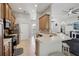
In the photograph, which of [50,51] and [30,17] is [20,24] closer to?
[30,17]

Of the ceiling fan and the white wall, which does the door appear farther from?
the ceiling fan

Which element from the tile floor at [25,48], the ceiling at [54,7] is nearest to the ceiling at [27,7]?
the ceiling at [54,7]

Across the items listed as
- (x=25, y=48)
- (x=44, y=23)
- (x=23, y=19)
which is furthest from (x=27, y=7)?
(x=25, y=48)

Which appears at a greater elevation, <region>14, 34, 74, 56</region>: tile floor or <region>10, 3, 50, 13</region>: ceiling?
<region>10, 3, 50, 13</region>: ceiling

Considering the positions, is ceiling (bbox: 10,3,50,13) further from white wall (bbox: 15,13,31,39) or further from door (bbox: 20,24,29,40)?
door (bbox: 20,24,29,40)

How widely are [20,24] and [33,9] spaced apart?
33cm

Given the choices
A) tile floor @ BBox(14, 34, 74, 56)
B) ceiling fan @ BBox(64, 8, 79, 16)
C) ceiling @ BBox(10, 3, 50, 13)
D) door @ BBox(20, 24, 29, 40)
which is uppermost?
ceiling @ BBox(10, 3, 50, 13)

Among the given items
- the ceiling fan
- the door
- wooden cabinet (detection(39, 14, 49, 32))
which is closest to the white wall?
the door

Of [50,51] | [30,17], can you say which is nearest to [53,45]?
[50,51]

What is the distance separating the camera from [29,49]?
2234 millimetres

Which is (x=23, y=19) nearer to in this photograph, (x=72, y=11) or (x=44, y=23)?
(x=44, y=23)

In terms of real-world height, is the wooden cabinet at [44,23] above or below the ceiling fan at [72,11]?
below

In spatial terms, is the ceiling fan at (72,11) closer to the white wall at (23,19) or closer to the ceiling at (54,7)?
the ceiling at (54,7)

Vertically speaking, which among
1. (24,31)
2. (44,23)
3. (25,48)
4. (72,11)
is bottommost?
(25,48)
